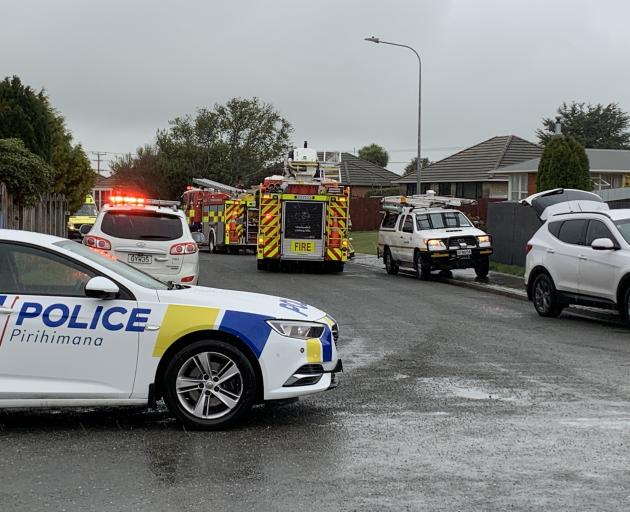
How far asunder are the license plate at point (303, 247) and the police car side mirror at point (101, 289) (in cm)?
2013

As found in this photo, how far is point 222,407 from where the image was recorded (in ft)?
23.3

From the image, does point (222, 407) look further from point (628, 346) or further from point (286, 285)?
point (286, 285)

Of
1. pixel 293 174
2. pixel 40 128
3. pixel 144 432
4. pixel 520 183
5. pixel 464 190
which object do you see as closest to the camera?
pixel 144 432

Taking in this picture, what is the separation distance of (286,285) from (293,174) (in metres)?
7.62

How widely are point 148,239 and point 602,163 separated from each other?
134 feet

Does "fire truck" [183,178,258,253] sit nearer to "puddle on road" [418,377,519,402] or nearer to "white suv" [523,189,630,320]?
"white suv" [523,189,630,320]

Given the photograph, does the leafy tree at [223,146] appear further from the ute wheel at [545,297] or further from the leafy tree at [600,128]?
the ute wheel at [545,297]

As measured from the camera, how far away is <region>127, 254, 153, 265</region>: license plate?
14898mm

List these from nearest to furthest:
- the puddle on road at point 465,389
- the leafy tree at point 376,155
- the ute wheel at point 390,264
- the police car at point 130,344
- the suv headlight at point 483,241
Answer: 1. the police car at point 130,344
2. the puddle on road at point 465,389
3. the suv headlight at point 483,241
4. the ute wheel at point 390,264
5. the leafy tree at point 376,155

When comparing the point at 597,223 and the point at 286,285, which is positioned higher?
the point at 597,223

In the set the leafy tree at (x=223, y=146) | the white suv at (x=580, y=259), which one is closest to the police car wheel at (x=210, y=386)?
the white suv at (x=580, y=259)

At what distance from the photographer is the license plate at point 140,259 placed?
1490 centimetres

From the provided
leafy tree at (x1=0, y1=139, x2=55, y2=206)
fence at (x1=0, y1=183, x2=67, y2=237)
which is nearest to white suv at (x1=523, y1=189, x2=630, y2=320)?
fence at (x1=0, y1=183, x2=67, y2=237)

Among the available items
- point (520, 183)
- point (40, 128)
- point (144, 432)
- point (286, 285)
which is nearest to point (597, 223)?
point (286, 285)
